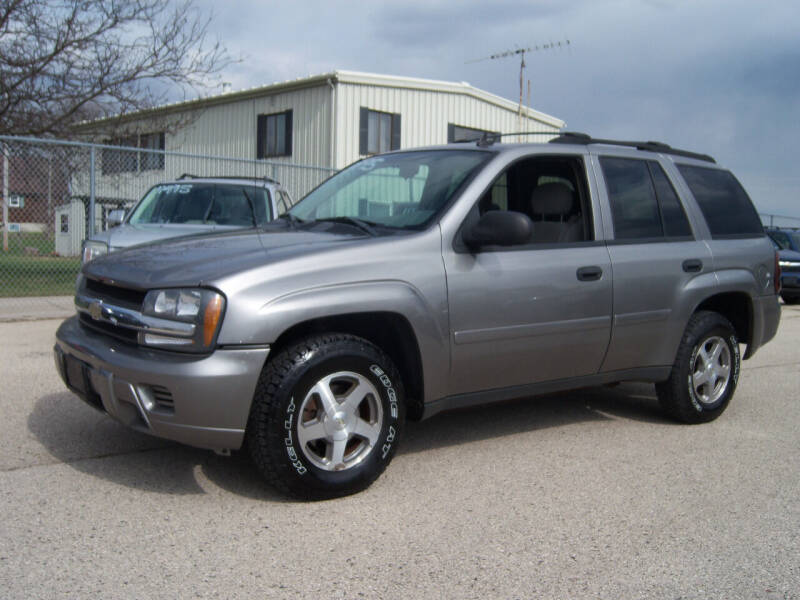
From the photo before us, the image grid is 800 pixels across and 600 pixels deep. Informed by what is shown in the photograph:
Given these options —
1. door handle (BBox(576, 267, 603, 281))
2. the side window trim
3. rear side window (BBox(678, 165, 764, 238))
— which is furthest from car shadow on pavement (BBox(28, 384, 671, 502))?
rear side window (BBox(678, 165, 764, 238))

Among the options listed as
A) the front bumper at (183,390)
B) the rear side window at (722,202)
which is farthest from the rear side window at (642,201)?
the front bumper at (183,390)

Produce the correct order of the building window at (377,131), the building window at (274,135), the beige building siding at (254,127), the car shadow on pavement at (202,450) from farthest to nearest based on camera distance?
the building window at (274,135)
the building window at (377,131)
the beige building siding at (254,127)
the car shadow on pavement at (202,450)

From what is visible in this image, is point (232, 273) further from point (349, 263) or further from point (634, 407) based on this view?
point (634, 407)

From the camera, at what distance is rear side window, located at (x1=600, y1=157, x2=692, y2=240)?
504 centimetres

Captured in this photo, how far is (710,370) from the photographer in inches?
219

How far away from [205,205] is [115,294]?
577 centimetres

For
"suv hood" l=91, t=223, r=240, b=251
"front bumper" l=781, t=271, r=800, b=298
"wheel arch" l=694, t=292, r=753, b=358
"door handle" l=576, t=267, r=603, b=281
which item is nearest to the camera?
"door handle" l=576, t=267, r=603, b=281

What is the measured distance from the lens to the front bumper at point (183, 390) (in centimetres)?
344

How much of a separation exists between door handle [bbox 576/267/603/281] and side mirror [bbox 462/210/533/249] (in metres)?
0.64

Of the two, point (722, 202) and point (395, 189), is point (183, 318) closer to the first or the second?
point (395, 189)

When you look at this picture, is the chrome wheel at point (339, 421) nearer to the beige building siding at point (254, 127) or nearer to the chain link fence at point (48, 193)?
the chain link fence at point (48, 193)

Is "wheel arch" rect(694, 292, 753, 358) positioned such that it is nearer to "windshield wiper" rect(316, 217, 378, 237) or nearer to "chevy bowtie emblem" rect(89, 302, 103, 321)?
"windshield wiper" rect(316, 217, 378, 237)

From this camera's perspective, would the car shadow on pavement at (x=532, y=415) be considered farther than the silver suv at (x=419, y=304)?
Yes

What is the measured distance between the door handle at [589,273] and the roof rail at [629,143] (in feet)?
2.87
